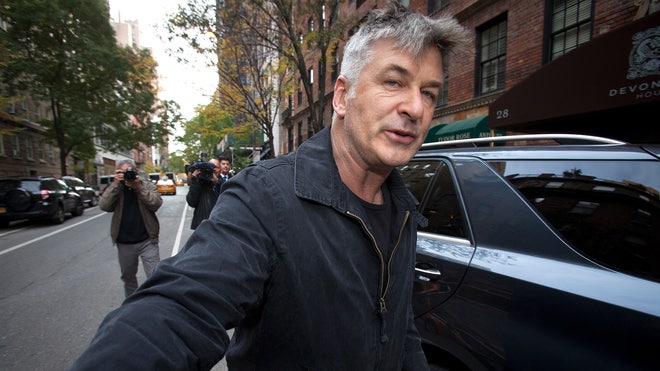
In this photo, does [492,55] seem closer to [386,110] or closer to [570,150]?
[570,150]

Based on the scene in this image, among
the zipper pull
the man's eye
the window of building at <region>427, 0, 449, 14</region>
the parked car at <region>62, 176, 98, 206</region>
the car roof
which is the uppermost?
the window of building at <region>427, 0, 449, 14</region>

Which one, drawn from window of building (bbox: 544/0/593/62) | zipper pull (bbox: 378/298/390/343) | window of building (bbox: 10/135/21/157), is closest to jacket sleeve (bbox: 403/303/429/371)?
Answer: zipper pull (bbox: 378/298/390/343)

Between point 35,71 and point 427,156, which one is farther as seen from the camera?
point 35,71

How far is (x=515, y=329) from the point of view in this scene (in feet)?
5.05

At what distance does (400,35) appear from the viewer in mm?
1190

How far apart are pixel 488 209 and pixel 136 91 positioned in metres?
22.8

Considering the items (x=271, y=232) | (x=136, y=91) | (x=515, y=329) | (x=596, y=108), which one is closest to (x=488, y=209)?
(x=515, y=329)

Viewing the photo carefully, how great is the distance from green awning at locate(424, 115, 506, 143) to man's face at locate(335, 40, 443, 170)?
836 cm

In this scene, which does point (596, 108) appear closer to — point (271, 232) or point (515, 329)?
point (515, 329)

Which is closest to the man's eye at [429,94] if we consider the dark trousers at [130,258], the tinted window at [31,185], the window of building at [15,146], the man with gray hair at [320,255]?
the man with gray hair at [320,255]

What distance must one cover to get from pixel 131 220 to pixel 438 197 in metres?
3.88

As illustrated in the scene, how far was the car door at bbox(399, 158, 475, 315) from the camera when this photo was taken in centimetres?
193

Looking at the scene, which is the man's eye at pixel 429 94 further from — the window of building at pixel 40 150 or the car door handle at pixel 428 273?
the window of building at pixel 40 150

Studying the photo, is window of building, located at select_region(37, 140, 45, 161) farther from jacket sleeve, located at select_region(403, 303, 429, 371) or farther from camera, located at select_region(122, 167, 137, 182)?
jacket sleeve, located at select_region(403, 303, 429, 371)
